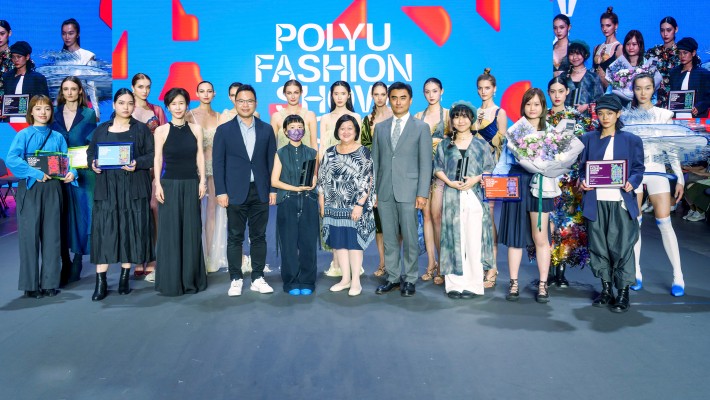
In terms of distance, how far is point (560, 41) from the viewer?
896cm

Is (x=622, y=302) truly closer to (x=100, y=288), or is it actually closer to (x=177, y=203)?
(x=177, y=203)

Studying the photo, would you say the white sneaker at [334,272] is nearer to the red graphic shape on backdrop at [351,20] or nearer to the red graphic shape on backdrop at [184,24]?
the red graphic shape on backdrop at [351,20]

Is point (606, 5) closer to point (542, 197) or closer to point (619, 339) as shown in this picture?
point (542, 197)

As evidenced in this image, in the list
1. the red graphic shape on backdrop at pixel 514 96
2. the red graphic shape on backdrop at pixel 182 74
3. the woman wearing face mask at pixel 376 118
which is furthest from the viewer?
the red graphic shape on backdrop at pixel 514 96

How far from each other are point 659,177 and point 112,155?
13.0ft

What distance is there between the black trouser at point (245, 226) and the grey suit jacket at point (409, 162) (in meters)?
0.96

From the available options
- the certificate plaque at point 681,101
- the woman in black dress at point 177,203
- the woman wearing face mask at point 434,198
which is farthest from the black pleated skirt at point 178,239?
the certificate plaque at point 681,101

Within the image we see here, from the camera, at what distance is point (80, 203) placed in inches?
190

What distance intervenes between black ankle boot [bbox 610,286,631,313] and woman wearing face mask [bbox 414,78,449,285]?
1.30 metres

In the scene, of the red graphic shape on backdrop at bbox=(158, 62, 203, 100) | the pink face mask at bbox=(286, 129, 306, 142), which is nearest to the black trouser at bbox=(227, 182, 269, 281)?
the pink face mask at bbox=(286, 129, 306, 142)

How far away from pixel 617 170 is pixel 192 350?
114 inches

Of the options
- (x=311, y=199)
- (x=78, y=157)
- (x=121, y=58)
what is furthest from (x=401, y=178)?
(x=121, y=58)

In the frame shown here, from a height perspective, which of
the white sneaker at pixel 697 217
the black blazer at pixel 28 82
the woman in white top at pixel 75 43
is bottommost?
the white sneaker at pixel 697 217

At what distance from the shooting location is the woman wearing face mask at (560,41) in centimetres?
891
